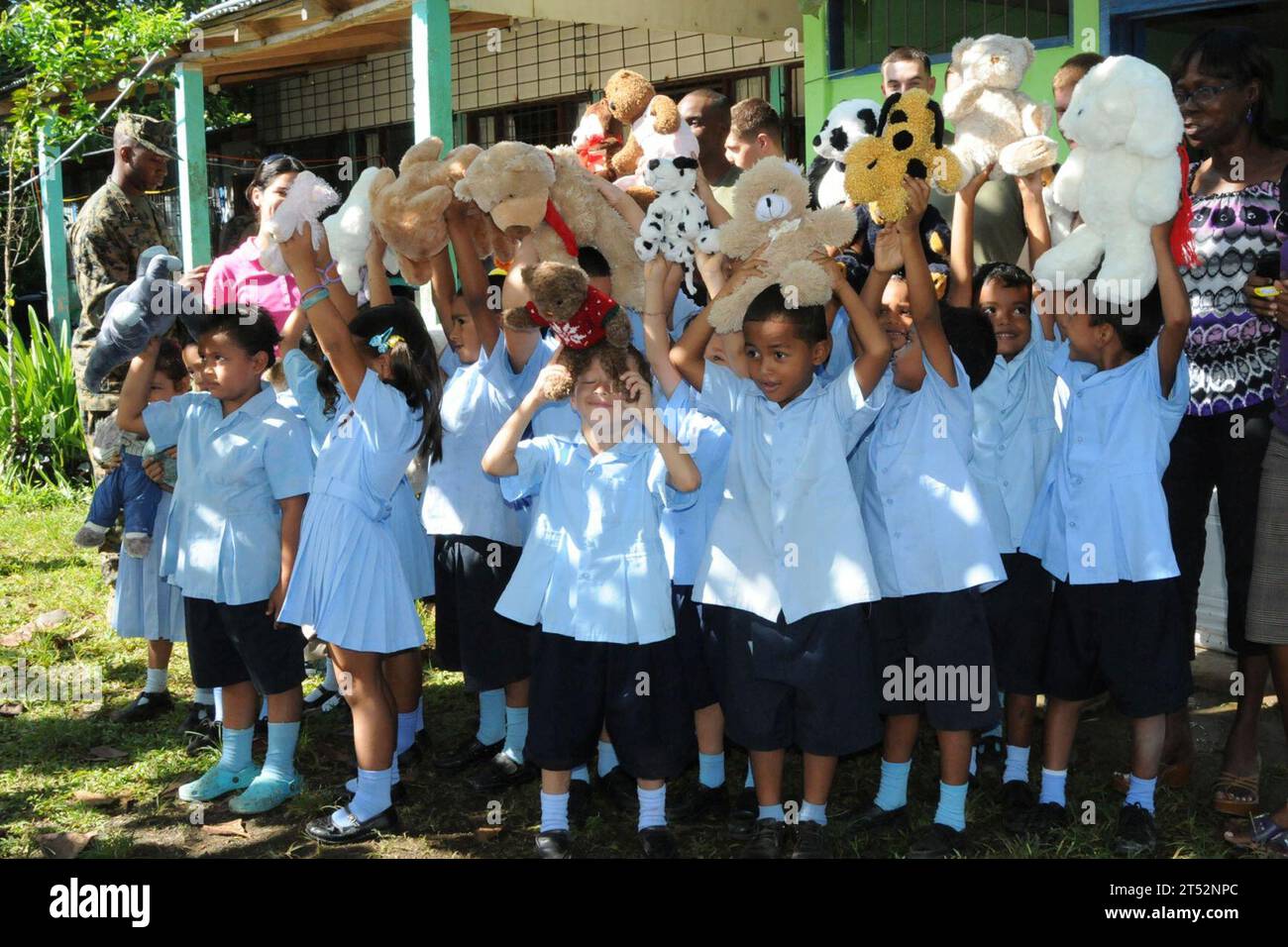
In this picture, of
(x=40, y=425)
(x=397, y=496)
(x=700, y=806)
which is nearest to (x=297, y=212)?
(x=397, y=496)

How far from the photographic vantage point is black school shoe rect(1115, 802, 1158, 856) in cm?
325

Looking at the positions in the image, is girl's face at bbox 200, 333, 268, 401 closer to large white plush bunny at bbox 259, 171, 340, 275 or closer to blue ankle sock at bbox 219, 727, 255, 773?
large white plush bunny at bbox 259, 171, 340, 275

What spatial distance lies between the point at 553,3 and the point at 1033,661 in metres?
4.64

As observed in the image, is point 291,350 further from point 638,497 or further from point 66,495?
point 66,495

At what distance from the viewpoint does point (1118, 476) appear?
3.31 m

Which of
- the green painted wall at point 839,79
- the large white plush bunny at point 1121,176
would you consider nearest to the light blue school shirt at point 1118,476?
the large white plush bunny at point 1121,176

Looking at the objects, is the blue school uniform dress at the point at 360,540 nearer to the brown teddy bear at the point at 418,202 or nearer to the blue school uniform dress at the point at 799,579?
the brown teddy bear at the point at 418,202

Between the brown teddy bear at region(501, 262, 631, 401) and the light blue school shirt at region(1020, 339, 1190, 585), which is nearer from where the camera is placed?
the brown teddy bear at region(501, 262, 631, 401)

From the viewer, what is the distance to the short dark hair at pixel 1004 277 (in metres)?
3.52

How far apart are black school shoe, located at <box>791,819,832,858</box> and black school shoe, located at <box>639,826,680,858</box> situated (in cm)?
31

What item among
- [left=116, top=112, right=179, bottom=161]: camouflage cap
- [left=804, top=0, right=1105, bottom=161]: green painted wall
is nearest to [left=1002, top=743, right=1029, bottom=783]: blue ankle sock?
[left=804, top=0, right=1105, bottom=161]: green painted wall

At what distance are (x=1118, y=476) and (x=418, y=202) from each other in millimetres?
1938
